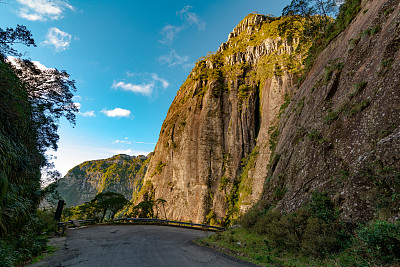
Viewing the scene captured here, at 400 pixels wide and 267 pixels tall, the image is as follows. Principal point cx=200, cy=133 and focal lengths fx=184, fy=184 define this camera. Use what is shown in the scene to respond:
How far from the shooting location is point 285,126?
58.6 ft

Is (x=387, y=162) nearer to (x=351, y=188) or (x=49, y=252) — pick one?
(x=351, y=188)

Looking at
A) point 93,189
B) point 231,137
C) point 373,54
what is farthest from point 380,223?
point 93,189

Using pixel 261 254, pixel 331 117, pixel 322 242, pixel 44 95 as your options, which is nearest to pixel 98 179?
pixel 44 95

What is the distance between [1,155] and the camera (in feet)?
21.8

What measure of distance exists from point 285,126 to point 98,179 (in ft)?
603

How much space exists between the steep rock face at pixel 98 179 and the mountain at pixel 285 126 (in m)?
111

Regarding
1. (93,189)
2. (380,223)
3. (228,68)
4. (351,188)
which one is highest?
(228,68)

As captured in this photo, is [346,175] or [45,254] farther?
[346,175]

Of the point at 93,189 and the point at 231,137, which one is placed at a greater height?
the point at 231,137

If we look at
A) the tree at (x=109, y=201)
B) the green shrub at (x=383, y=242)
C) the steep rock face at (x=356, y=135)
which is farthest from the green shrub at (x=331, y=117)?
the tree at (x=109, y=201)

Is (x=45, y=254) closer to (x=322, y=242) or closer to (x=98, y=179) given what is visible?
(x=322, y=242)

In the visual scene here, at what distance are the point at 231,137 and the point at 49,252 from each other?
32742 mm

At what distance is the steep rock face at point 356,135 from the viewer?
6102 millimetres

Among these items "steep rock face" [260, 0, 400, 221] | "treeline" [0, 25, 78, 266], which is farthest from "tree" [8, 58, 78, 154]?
"steep rock face" [260, 0, 400, 221]
